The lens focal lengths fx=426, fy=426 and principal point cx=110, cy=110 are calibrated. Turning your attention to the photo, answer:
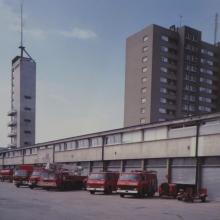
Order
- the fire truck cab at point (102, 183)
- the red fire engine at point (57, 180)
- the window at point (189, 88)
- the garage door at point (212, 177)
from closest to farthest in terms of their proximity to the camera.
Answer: the garage door at point (212, 177) < the fire truck cab at point (102, 183) < the red fire engine at point (57, 180) < the window at point (189, 88)

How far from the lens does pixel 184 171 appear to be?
112ft

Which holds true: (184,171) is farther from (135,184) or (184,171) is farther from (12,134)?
(12,134)

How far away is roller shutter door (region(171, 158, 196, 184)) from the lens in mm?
33219

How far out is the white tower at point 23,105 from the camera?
109 metres

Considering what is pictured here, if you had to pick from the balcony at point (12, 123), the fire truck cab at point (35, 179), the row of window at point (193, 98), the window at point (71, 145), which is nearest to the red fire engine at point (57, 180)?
the fire truck cab at point (35, 179)

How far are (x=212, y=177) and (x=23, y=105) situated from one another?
84070 mm

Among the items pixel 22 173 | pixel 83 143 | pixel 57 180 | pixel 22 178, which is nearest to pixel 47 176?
pixel 57 180

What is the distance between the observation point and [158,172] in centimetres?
3725

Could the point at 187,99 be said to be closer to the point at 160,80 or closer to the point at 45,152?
the point at 160,80

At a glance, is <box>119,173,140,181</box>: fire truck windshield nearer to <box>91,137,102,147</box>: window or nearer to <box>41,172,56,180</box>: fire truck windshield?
<box>41,172,56,180</box>: fire truck windshield

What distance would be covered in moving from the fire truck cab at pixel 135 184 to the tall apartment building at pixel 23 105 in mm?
80949

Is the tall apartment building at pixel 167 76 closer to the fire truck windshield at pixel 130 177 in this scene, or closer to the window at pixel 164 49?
the window at pixel 164 49

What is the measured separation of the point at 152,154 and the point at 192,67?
6351 centimetres

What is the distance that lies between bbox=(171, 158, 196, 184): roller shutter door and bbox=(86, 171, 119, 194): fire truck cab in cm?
524
